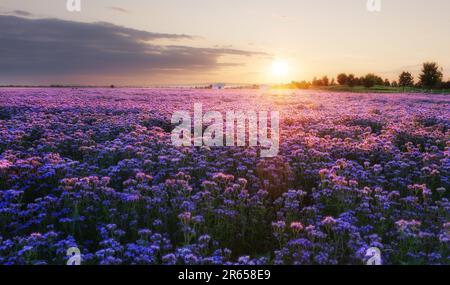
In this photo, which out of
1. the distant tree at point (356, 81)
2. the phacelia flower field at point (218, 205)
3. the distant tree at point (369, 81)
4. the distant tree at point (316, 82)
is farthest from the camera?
the distant tree at point (316, 82)

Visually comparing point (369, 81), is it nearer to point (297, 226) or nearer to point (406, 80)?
point (406, 80)

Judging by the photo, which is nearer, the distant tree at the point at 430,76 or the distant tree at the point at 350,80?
the distant tree at the point at 430,76

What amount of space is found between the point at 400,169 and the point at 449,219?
9.23 feet

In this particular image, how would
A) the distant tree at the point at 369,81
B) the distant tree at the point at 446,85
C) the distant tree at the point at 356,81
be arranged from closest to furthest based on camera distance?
the distant tree at the point at 446,85 → the distant tree at the point at 369,81 → the distant tree at the point at 356,81

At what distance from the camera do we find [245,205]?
6957mm

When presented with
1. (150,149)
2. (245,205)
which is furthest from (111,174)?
(245,205)

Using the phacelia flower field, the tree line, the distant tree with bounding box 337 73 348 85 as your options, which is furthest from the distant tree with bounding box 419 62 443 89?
the phacelia flower field

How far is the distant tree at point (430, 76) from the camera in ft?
203

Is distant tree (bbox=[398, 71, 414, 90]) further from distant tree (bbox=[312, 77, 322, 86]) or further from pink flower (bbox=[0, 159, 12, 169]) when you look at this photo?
pink flower (bbox=[0, 159, 12, 169])

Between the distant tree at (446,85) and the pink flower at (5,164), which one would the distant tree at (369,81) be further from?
the pink flower at (5,164)

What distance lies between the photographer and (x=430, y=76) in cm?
6253

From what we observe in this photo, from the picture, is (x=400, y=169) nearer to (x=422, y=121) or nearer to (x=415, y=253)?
(x=415, y=253)

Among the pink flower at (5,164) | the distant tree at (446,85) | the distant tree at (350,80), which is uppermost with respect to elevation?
the distant tree at (350,80)

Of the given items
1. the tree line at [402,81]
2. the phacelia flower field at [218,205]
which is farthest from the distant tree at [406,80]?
the phacelia flower field at [218,205]
